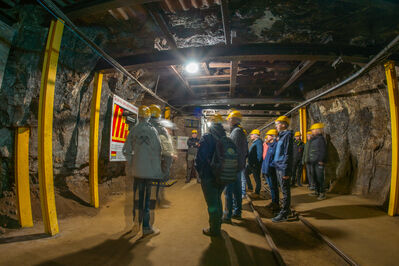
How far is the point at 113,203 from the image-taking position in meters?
4.34

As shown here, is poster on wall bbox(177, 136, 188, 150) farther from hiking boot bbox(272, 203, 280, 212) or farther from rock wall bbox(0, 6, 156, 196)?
hiking boot bbox(272, 203, 280, 212)

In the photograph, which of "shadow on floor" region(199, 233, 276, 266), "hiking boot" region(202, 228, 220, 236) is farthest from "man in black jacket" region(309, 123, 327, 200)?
"hiking boot" region(202, 228, 220, 236)

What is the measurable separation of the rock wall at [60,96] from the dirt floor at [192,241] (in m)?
0.90

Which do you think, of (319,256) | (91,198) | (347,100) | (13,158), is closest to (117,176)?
(91,198)

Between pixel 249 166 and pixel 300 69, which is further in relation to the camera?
pixel 249 166

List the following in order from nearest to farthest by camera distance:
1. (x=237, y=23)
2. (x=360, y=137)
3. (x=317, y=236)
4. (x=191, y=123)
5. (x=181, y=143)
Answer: (x=317, y=236) < (x=237, y=23) < (x=360, y=137) < (x=181, y=143) < (x=191, y=123)

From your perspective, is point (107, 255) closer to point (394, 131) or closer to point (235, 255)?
point (235, 255)

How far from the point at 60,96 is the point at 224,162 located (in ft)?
12.6

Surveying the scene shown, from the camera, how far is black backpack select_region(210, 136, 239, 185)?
246 cm

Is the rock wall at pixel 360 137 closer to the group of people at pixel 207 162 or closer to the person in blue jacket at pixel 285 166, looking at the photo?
the person in blue jacket at pixel 285 166

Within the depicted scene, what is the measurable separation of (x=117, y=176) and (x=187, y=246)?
4.03 m

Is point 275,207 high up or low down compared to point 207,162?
down

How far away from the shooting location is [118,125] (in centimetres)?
463

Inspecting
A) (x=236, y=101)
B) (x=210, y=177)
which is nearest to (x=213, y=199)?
(x=210, y=177)
